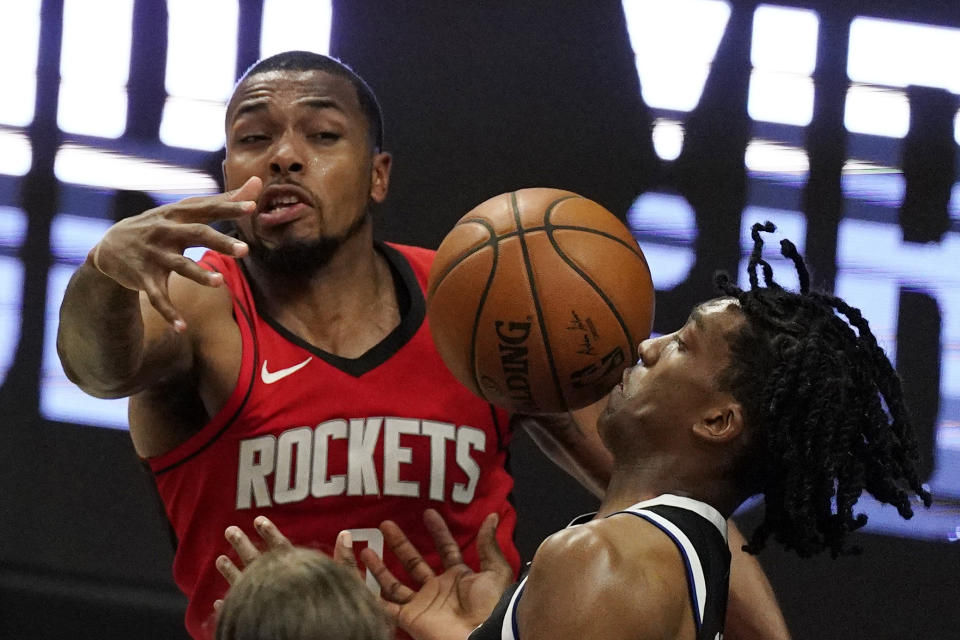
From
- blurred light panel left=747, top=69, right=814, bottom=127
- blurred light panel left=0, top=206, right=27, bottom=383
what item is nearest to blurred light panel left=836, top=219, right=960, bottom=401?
blurred light panel left=747, top=69, right=814, bottom=127

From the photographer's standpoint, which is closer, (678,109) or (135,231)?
(135,231)

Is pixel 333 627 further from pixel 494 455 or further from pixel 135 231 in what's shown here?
pixel 494 455

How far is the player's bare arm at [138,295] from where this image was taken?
1945 mm

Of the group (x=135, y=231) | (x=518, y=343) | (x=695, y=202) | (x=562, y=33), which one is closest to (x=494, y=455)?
(x=518, y=343)

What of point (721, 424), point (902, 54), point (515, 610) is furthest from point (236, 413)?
point (902, 54)

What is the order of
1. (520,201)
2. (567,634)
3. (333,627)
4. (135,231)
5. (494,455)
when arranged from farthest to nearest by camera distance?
(494,455)
(520,201)
(135,231)
(567,634)
(333,627)

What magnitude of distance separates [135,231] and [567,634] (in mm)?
875

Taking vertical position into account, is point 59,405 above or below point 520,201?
below

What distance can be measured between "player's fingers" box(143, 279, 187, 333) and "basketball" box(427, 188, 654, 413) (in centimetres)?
45

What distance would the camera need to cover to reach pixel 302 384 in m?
2.42

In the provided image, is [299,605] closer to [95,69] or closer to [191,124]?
[191,124]

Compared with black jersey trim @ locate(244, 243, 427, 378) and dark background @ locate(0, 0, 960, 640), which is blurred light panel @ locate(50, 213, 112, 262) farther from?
black jersey trim @ locate(244, 243, 427, 378)

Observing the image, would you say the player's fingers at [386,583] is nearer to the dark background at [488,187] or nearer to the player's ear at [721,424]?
the player's ear at [721,424]

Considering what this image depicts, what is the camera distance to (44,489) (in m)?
3.43
